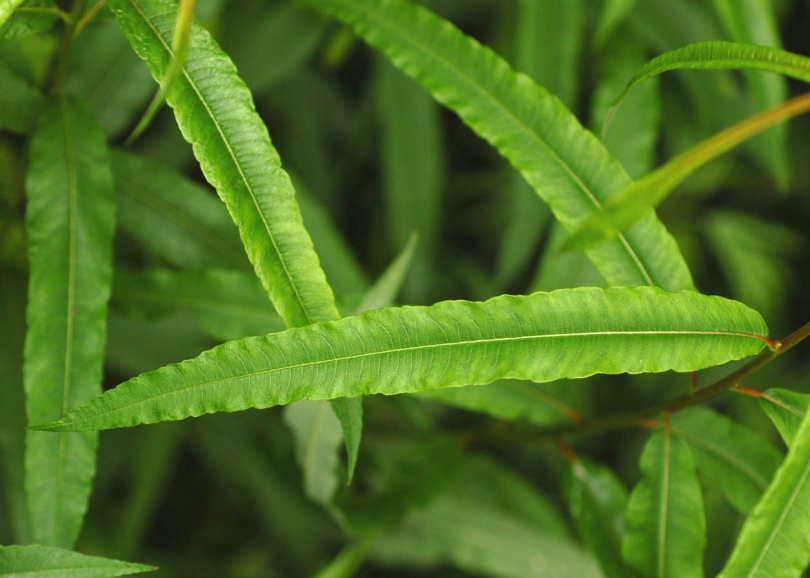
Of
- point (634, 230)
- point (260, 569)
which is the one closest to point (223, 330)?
point (634, 230)

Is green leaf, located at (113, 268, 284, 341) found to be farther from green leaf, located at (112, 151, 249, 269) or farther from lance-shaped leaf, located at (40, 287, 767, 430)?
lance-shaped leaf, located at (40, 287, 767, 430)

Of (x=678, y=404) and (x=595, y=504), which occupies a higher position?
(x=678, y=404)

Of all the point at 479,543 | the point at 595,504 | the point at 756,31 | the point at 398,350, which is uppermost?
the point at 756,31

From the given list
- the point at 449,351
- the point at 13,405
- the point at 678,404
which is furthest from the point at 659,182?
the point at 13,405

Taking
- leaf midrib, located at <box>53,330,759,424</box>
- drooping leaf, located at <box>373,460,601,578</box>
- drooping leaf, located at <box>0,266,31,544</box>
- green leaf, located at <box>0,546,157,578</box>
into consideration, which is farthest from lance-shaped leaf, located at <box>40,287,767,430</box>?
drooping leaf, located at <box>373,460,601,578</box>

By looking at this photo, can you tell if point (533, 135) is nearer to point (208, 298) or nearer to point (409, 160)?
point (208, 298)

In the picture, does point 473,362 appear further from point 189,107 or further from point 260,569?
point 260,569
